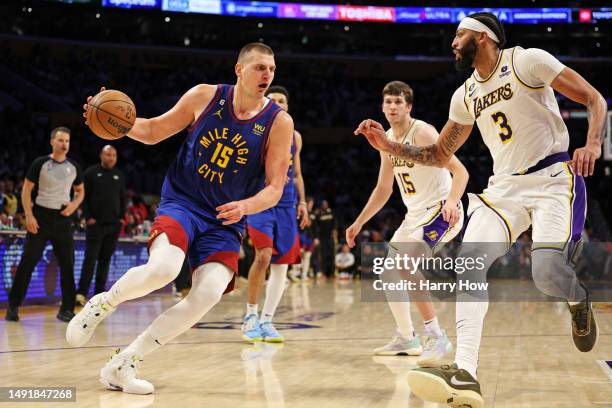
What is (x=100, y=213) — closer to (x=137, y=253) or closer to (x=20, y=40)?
(x=137, y=253)

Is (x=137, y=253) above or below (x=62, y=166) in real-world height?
below

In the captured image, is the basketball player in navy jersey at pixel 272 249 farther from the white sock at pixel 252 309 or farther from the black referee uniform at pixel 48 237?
the black referee uniform at pixel 48 237

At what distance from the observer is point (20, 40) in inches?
1031

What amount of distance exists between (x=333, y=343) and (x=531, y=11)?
28.0 meters

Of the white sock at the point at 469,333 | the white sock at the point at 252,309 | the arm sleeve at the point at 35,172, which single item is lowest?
the white sock at the point at 252,309

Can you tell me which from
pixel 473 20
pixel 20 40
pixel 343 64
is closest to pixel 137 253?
pixel 473 20

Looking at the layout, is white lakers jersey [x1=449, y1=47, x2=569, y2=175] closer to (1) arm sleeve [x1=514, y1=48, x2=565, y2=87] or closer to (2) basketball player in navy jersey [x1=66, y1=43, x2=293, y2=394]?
(1) arm sleeve [x1=514, y1=48, x2=565, y2=87]

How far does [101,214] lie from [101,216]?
0.09 ft

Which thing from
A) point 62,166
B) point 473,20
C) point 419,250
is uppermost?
point 473,20

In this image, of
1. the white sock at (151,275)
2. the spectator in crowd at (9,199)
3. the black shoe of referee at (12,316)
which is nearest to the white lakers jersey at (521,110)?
the white sock at (151,275)

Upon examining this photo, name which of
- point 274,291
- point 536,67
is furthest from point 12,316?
point 536,67

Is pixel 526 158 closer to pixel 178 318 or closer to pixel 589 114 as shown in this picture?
pixel 589 114

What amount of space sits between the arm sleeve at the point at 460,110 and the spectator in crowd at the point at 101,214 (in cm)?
621

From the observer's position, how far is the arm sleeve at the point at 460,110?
15.0 ft
